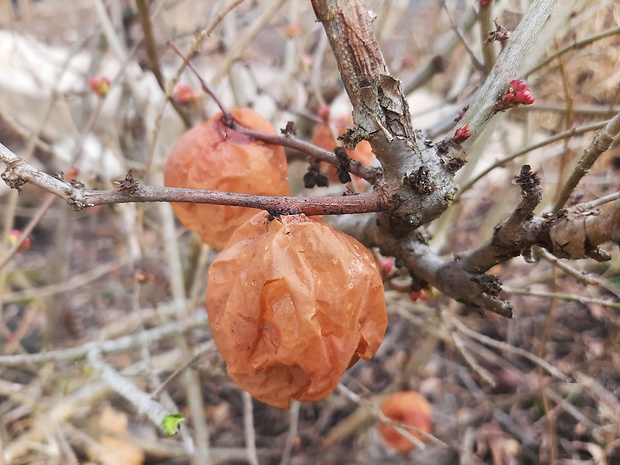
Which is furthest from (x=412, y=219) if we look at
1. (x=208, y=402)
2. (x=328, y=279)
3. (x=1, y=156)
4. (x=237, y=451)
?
(x=208, y=402)

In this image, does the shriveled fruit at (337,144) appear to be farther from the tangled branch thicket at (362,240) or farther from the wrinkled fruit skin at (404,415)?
the wrinkled fruit skin at (404,415)

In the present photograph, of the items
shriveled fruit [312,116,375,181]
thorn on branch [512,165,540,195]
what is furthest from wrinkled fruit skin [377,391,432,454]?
thorn on branch [512,165,540,195]

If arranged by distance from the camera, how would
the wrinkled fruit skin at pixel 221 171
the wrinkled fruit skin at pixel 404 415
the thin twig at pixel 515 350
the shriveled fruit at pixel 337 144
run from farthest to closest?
the wrinkled fruit skin at pixel 404 415 → the shriveled fruit at pixel 337 144 → the thin twig at pixel 515 350 → the wrinkled fruit skin at pixel 221 171

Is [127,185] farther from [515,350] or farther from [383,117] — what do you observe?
[515,350]

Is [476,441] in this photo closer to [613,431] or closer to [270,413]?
[613,431]

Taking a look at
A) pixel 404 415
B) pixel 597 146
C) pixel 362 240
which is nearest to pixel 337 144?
pixel 362 240

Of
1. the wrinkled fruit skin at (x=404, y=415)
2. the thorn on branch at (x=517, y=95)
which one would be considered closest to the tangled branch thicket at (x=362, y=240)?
the thorn on branch at (x=517, y=95)
